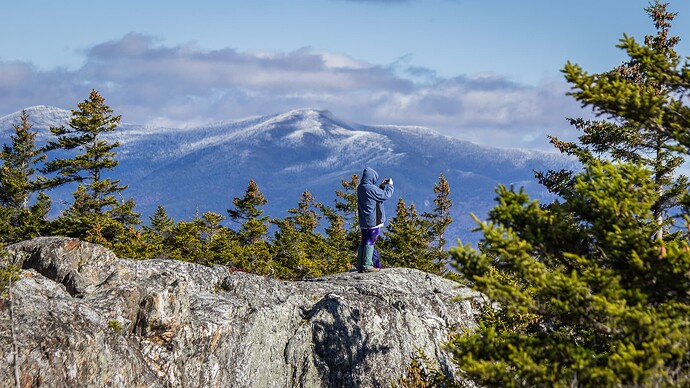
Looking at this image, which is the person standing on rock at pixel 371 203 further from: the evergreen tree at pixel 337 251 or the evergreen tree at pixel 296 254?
the evergreen tree at pixel 337 251

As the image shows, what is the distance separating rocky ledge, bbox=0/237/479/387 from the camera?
13.3 m

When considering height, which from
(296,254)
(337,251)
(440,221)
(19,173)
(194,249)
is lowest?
(194,249)

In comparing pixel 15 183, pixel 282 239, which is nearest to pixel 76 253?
pixel 282 239

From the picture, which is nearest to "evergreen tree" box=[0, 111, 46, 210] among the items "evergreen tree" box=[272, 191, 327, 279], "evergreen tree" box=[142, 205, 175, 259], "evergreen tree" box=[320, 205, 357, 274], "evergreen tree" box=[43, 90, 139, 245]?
"evergreen tree" box=[43, 90, 139, 245]

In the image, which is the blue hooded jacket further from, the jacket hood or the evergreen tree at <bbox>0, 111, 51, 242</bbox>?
the evergreen tree at <bbox>0, 111, 51, 242</bbox>

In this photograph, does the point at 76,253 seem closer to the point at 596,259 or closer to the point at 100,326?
the point at 100,326

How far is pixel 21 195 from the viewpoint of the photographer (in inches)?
2344

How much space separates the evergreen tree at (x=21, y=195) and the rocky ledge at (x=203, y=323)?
21837 mm

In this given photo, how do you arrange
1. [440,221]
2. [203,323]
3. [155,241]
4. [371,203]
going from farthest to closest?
[440,221] < [155,241] < [371,203] < [203,323]

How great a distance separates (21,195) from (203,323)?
4999 cm

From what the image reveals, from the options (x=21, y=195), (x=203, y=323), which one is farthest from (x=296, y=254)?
(x=21, y=195)

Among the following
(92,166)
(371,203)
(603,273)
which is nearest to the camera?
(603,273)

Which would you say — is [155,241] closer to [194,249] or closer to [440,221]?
[194,249]

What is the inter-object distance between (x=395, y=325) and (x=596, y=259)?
10.3m
